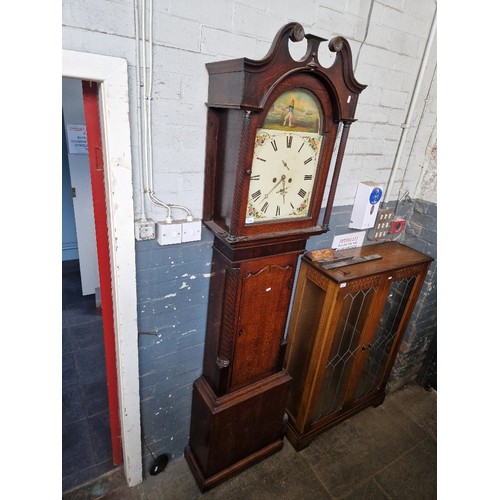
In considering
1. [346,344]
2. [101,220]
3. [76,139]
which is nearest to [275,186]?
[101,220]

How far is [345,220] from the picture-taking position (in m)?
2.20

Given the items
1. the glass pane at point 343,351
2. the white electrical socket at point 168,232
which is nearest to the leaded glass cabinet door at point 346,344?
the glass pane at point 343,351

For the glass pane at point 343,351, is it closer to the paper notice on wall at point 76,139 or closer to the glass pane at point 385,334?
the glass pane at point 385,334

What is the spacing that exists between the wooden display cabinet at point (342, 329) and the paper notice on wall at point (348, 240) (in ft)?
0.17

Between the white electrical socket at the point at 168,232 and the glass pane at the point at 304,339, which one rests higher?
the white electrical socket at the point at 168,232

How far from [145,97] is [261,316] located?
3.67 ft

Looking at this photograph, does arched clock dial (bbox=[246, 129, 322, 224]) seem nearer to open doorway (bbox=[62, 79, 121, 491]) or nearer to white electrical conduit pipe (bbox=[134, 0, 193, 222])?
white electrical conduit pipe (bbox=[134, 0, 193, 222])

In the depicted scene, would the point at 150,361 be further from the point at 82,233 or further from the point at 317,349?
the point at 82,233

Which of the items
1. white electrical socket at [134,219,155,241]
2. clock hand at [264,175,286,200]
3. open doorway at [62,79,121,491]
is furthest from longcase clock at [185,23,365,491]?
open doorway at [62,79,121,491]

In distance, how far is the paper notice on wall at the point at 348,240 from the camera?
223 centimetres

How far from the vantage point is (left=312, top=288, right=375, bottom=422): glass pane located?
2.10 metres

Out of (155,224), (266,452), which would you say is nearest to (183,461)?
(266,452)

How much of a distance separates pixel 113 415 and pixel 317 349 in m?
1.24

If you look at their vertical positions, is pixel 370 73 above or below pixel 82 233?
above
